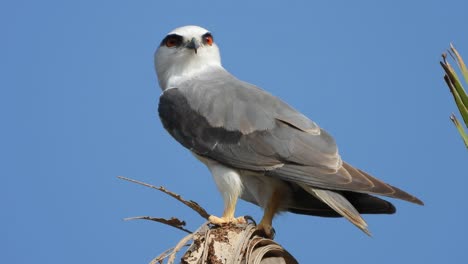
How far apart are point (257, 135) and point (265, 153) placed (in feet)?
0.65

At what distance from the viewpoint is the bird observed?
180 inches

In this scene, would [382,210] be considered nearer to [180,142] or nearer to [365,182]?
[365,182]

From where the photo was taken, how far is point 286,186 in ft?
16.4

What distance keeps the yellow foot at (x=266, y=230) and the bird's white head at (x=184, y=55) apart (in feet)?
6.44

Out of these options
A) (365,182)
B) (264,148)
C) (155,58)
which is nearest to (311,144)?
(264,148)

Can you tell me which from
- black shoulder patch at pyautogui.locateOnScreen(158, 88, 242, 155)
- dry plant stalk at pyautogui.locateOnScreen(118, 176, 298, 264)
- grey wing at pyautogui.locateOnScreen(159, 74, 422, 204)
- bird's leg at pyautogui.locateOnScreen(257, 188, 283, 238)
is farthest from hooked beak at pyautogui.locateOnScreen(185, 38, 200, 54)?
dry plant stalk at pyautogui.locateOnScreen(118, 176, 298, 264)

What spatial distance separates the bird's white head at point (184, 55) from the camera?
6.30 metres

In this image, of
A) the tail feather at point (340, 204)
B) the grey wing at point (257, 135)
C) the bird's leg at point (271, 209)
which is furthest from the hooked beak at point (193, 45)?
the tail feather at point (340, 204)

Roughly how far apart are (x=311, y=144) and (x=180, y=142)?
1.10 meters

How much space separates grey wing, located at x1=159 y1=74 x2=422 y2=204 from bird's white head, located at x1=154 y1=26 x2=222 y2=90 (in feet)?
2.68

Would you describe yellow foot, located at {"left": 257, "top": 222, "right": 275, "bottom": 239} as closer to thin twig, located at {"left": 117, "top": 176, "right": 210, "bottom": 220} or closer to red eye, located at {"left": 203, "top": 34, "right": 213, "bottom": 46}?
thin twig, located at {"left": 117, "top": 176, "right": 210, "bottom": 220}

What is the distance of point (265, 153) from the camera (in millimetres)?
4875

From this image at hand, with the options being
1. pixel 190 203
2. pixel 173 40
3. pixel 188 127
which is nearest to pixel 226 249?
pixel 190 203

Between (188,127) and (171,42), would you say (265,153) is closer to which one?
(188,127)
